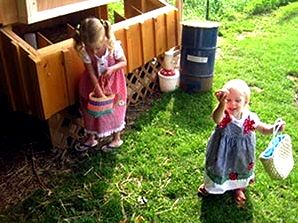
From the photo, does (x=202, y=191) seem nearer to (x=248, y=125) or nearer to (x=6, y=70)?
(x=248, y=125)

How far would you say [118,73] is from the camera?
13.0 feet

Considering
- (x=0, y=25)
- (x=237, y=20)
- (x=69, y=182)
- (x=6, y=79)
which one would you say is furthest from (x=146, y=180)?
(x=237, y=20)

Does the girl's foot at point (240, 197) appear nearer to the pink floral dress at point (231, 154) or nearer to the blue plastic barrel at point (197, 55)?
the pink floral dress at point (231, 154)

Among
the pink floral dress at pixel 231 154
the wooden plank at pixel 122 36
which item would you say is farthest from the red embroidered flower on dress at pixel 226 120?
the wooden plank at pixel 122 36

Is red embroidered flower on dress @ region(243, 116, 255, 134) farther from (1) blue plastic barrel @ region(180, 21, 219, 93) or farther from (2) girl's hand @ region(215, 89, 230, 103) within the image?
(1) blue plastic barrel @ region(180, 21, 219, 93)

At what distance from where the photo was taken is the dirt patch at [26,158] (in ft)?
12.1

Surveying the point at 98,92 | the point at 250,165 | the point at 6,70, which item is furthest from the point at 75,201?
the point at 250,165

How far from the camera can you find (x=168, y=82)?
16.8 feet

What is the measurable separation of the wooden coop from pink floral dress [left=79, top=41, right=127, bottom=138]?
113 millimetres

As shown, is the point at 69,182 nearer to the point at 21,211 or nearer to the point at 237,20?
the point at 21,211

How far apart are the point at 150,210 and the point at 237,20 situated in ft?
15.9

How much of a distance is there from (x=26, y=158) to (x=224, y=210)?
68.7 inches

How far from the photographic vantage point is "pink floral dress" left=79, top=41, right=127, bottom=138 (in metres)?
3.80

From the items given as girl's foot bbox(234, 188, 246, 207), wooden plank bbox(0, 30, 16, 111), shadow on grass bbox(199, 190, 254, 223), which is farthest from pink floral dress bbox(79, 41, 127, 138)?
girl's foot bbox(234, 188, 246, 207)
